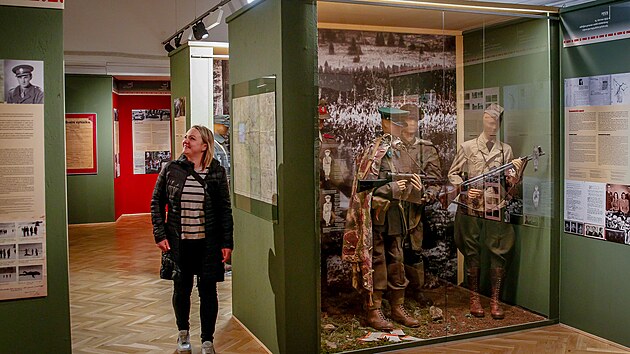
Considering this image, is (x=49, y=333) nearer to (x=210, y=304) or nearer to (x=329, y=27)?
(x=210, y=304)

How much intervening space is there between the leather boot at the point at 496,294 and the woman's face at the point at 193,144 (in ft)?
8.39

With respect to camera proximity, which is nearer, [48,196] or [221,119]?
[48,196]

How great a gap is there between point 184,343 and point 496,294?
2503 mm

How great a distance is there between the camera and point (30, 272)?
4.66 m

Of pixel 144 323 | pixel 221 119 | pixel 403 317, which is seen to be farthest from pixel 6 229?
pixel 221 119

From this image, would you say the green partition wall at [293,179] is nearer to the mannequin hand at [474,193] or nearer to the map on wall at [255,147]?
the map on wall at [255,147]

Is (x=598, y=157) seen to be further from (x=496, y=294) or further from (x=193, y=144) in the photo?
(x=193, y=144)

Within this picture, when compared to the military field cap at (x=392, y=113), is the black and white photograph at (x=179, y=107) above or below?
above

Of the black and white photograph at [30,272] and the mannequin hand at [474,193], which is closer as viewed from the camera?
the black and white photograph at [30,272]

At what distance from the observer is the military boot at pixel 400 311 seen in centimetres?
→ 566

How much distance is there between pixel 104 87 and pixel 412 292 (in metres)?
9.04

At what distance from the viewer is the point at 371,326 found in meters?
5.56

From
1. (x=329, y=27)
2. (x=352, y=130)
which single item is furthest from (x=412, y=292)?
(x=329, y=27)

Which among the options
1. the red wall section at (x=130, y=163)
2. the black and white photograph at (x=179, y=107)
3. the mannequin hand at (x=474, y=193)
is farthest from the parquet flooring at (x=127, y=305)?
the red wall section at (x=130, y=163)
